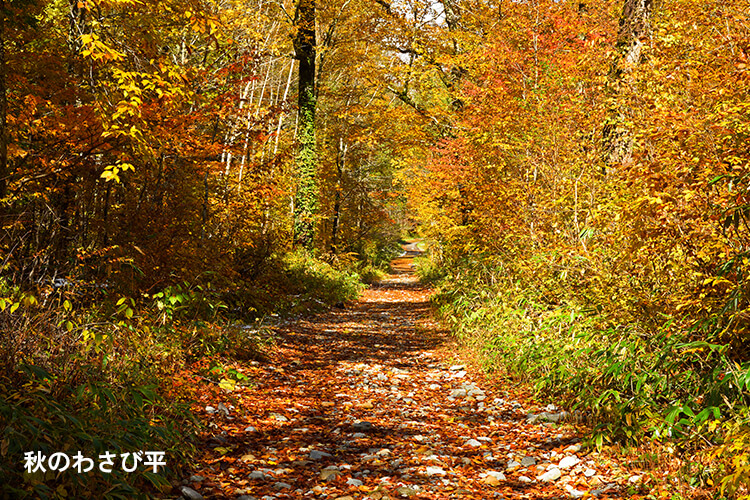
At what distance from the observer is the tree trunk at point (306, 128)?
57.1 ft

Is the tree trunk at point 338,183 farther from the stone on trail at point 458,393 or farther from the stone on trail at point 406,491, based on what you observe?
the stone on trail at point 406,491

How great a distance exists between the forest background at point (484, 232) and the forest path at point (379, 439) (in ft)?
1.62

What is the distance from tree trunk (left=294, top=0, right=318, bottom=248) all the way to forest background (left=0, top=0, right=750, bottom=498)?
304cm

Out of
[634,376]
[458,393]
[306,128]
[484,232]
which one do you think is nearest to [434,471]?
[634,376]

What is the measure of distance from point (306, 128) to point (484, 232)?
29.0 feet

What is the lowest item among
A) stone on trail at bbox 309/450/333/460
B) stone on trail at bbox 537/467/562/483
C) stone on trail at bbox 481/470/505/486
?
stone on trail at bbox 309/450/333/460

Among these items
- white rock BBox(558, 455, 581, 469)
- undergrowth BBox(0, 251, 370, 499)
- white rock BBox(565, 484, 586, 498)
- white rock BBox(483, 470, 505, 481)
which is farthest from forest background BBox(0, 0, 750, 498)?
white rock BBox(483, 470, 505, 481)

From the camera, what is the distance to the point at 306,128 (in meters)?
18.3

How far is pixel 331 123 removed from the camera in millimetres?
27344

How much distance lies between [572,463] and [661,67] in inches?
189

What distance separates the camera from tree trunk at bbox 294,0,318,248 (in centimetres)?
1741

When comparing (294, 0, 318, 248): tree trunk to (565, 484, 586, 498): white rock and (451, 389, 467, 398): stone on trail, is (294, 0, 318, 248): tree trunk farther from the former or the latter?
(565, 484, 586, 498): white rock

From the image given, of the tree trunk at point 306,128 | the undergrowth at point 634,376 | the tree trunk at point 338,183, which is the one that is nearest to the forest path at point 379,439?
the undergrowth at point 634,376

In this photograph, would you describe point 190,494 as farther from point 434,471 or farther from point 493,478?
point 493,478
